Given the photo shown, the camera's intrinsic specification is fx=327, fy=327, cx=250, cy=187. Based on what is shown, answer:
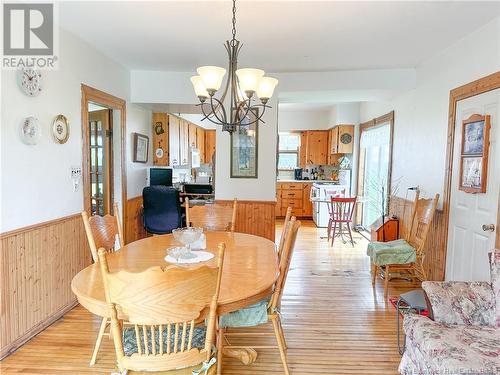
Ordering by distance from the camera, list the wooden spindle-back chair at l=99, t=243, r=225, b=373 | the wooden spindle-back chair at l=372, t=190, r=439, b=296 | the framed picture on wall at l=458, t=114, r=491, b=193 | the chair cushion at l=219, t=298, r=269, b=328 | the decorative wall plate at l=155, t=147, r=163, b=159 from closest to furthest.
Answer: the wooden spindle-back chair at l=99, t=243, r=225, b=373
the chair cushion at l=219, t=298, r=269, b=328
the framed picture on wall at l=458, t=114, r=491, b=193
the wooden spindle-back chair at l=372, t=190, r=439, b=296
the decorative wall plate at l=155, t=147, r=163, b=159

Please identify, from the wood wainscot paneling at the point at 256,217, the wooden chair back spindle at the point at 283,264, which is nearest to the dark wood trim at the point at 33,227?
the wooden chair back spindle at the point at 283,264

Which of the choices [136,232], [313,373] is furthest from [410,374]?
[136,232]

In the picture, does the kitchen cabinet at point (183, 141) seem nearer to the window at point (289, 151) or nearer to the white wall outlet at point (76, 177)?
the white wall outlet at point (76, 177)

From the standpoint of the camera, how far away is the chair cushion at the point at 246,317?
1.91 m

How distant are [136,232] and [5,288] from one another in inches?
95.4

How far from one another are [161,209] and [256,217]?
126 cm

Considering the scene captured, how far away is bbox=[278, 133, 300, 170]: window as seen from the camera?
8.27 metres

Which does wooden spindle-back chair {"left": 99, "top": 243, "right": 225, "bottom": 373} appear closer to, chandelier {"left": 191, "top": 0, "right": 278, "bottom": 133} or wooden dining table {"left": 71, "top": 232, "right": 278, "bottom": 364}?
wooden dining table {"left": 71, "top": 232, "right": 278, "bottom": 364}

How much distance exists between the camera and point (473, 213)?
2891 millimetres

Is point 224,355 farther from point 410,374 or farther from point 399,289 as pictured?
point 399,289

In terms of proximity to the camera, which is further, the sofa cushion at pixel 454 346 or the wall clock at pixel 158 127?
the wall clock at pixel 158 127

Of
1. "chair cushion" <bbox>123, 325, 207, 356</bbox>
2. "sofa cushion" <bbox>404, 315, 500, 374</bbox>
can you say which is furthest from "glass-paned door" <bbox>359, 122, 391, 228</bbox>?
"chair cushion" <bbox>123, 325, 207, 356</bbox>

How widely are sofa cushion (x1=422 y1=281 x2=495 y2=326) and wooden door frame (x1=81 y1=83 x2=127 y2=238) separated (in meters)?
3.06

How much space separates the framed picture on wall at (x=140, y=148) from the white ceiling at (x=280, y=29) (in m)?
1.02
